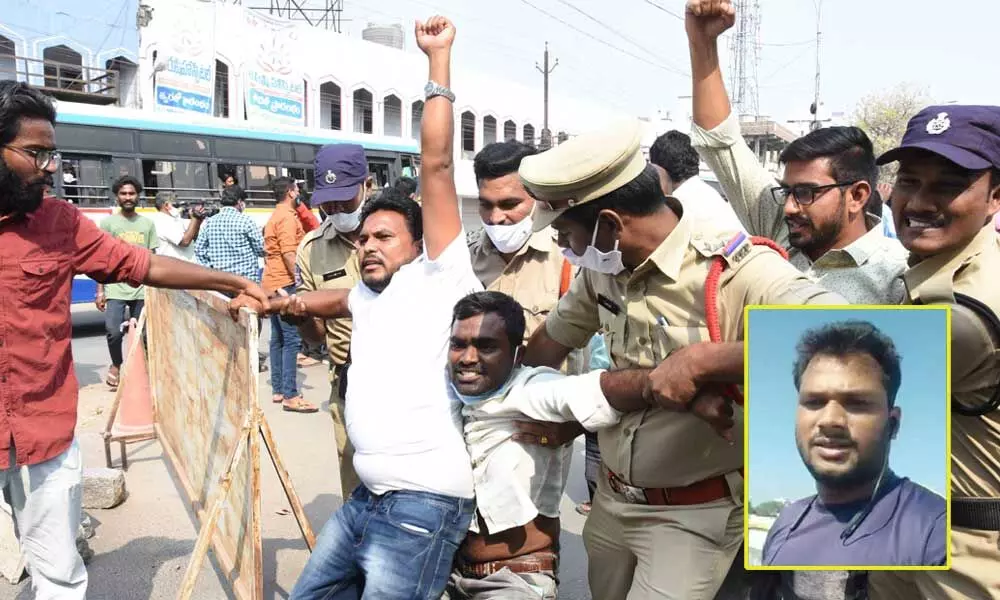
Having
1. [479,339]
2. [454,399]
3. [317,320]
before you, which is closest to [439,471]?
[454,399]

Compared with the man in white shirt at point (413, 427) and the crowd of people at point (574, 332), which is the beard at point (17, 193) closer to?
the crowd of people at point (574, 332)

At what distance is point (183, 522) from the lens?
4.08m

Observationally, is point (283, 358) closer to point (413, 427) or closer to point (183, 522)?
point (183, 522)

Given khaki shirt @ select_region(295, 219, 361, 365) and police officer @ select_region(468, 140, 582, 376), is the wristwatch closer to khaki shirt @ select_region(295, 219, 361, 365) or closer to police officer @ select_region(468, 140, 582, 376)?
police officer @ select_region(468, 140, 582, 376)

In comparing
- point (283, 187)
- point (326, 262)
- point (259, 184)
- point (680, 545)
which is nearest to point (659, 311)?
point (680, 545)

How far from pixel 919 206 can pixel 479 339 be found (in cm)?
107

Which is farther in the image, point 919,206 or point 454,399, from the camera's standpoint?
point 454,399

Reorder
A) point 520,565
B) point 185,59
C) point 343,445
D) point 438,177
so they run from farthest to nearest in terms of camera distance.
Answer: point 185,59 → point 343,445 → point 438,177 → point 520,565

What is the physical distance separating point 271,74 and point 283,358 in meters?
18.9

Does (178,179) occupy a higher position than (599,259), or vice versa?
(178,179)

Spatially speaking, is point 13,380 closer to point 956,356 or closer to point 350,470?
point 350,470

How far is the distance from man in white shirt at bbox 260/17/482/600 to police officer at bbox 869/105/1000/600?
1.12m

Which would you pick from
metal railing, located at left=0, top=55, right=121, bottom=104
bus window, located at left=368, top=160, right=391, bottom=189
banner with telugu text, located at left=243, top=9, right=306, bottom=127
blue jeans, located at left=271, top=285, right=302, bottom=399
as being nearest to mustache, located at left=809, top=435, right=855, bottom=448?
blue jeans, located at left=271, top=285, right=302, bottom=399

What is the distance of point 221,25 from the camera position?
21453 mm
